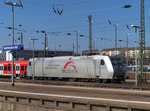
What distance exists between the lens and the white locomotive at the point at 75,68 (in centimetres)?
3086

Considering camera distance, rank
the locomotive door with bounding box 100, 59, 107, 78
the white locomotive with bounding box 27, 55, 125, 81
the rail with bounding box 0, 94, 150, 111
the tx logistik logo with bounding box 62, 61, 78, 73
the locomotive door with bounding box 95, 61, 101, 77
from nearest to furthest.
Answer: the rail with bounding box 0, 94, 150, 111, the locomotive door with bounding box 100, 59, 107, 78, the white locomotive with bounding box 27, 55, 125, 81, the locomotive door with bounding box 95, 61, 101, 77, the tx logistik logo with bounding box 62, 61, 78, 73

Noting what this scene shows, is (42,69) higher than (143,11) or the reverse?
the reverse

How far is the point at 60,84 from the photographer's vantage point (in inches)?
1227

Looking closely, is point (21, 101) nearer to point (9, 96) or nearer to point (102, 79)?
point (9, 96)

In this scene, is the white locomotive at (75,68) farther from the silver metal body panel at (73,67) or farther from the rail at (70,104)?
the rail at (70,104)

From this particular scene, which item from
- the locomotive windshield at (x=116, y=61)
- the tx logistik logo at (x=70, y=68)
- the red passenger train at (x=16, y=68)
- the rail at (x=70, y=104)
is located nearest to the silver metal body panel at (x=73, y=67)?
the tx logistik logo at (x=70, y=68)

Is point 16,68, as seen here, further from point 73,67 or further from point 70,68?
point 73,67

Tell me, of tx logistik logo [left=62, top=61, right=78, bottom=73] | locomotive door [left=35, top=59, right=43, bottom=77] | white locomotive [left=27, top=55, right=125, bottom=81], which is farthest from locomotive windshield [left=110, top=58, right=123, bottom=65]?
locomotive door [left=35, top=59, right=43, bottom=77]

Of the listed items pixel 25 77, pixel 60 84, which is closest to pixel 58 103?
pixel 60 84

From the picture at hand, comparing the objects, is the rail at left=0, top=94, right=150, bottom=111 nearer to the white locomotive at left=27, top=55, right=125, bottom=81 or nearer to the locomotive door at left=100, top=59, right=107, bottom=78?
the locomotive door at left=100, top=59, right=107, bottom=78

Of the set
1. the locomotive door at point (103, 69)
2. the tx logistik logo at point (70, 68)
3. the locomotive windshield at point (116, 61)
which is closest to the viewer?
the locomotive door at point (103, 69)

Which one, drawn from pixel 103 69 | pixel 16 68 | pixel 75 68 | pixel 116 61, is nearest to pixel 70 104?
pixel 103 69

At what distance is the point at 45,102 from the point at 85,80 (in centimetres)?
1777

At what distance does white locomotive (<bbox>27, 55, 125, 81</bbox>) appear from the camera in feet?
101
